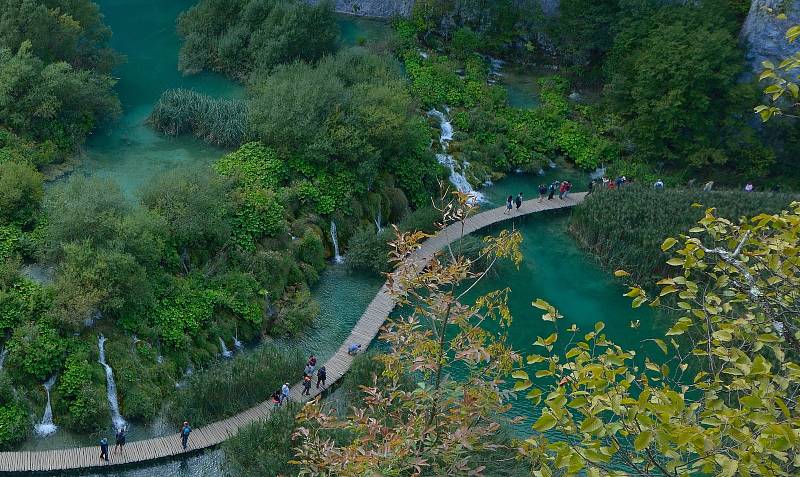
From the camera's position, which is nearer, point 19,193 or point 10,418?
point 10,418

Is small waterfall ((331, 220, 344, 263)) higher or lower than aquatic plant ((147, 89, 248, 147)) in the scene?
lower

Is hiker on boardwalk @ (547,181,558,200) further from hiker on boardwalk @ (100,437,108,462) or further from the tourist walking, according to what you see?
hiker on boardwalk @ (100,437,108,462)

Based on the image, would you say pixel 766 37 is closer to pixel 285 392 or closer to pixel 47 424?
pixel 285 392

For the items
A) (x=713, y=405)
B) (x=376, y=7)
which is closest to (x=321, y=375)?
(x=713, y=405)

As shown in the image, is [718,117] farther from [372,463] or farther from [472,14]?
[372,463]

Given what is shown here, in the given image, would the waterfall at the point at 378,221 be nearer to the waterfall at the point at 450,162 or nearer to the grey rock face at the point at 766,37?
the waterfall at the point at 450,162

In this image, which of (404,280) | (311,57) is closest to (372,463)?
(404,280)

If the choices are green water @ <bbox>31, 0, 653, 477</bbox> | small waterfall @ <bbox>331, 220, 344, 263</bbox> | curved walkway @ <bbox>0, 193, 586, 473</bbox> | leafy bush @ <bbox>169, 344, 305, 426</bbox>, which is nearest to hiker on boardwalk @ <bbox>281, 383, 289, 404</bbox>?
curved walkway @ <bbox>0, 193, 586, 473</bbox>

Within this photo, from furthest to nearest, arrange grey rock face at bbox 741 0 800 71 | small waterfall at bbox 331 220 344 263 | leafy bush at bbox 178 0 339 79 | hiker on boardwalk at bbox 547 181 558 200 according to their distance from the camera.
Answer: leafy bush at bbox 178 0 339 79
grey rock face at bbox 741 0 800 71
hiker on boardwalk at bbox 547 181 558 200
small waterfall at bbox 331 220 344 263
